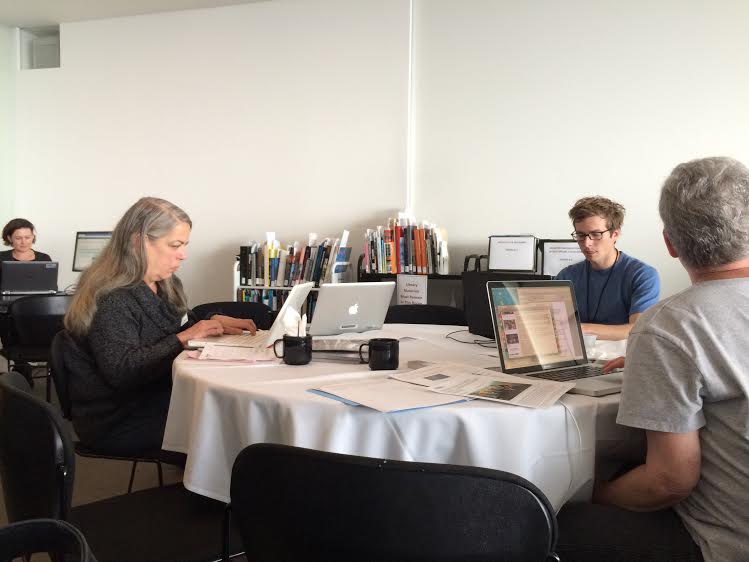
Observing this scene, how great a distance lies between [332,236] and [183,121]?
177 cm

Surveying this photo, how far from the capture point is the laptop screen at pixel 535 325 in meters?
1.67

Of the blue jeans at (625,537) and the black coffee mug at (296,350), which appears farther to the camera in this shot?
the black coffee mug at (296,350)

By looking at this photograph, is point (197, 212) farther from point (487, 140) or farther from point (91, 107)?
point (487, 140)

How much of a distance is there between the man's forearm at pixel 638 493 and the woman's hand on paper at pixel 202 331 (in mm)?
1390

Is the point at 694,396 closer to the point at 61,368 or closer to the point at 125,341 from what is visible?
the point at 125,341

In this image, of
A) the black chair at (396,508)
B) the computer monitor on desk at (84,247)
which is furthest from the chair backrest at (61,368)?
the computer monitor on desk at (84,247)

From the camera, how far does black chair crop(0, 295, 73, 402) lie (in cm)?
Answer: 390

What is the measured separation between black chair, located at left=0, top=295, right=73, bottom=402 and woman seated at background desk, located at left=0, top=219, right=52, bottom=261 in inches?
61.3

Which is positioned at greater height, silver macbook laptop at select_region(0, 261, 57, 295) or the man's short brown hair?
the man's short brown hair

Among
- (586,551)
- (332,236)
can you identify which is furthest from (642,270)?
(332,236)

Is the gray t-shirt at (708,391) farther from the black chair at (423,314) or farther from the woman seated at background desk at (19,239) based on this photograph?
the woman seated at background desk at (19,239)

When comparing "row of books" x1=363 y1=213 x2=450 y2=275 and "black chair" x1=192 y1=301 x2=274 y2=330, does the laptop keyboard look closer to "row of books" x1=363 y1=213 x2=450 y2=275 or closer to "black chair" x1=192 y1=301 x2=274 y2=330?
"black chair" x1=192 y1=301 x2=274 y2=330

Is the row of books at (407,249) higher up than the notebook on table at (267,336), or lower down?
higher up

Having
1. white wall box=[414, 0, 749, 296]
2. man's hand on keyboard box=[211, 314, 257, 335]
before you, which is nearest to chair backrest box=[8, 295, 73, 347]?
man's hand on keyboard box=[211, 314, 257, 335]
